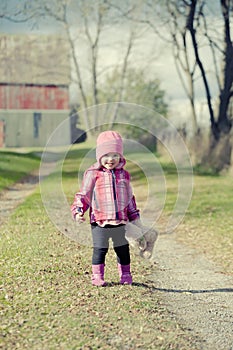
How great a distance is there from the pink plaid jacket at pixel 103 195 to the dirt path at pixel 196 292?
3.49ft

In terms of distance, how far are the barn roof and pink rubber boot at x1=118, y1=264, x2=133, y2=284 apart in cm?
3761

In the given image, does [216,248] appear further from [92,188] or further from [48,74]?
[48,74]

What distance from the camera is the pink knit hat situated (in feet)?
25.1

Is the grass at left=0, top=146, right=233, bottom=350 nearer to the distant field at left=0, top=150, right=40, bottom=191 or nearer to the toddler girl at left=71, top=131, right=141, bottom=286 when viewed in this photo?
the toddler girl at left=71, top=131, right=141, bottom=286

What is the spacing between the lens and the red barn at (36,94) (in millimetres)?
52219

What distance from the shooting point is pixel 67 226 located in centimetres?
1301

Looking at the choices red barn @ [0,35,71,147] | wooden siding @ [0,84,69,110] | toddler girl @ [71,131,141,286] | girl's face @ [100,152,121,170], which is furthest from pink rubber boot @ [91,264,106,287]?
wooden siding @ [0,84,69,110]

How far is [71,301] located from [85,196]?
115 centimetres

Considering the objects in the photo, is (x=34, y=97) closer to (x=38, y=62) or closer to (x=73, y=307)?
(x=38, y=62)

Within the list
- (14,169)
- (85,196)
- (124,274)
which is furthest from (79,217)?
(14,169)

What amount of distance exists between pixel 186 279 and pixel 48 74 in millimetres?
47037

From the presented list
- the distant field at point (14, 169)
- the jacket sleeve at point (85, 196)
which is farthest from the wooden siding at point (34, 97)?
the jacket sleeve at point (85, 196)

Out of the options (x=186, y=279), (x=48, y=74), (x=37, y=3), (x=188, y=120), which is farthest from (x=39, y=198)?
(x=48, y=74)

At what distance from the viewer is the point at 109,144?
25.1 feet
